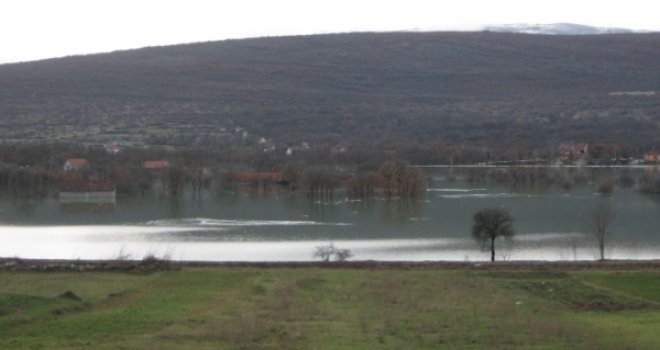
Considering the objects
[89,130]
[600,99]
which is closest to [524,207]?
[89,130]

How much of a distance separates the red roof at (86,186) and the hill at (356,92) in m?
24.3

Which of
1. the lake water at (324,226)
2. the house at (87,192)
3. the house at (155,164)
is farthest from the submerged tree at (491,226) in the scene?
the house at (155,164)

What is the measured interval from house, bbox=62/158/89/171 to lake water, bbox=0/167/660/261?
8.76m

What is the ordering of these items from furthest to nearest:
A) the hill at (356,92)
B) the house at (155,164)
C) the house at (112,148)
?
the hill at (356,92) → the house at (112,148) → the house at (155,164)

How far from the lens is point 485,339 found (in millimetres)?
11172

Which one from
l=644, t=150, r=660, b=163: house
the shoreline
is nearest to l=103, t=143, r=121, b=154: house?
l=644, t=150, r=660, b=163: house

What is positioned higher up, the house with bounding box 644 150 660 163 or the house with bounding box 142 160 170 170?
the house with bounding box 142 160 170 170

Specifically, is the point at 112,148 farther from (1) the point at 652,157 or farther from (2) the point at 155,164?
(1) the point at 652,157

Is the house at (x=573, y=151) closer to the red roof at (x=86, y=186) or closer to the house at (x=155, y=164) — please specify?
the house at (x=155, y=164)

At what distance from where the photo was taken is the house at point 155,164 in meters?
58.4

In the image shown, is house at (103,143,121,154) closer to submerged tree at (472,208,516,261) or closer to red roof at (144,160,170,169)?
red roof at (144,160,170,169)

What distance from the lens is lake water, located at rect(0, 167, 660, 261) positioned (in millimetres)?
27188

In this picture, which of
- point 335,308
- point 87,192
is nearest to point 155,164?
point 87,192

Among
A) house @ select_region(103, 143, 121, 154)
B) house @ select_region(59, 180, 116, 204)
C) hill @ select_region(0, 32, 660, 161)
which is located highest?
hill @ select_region(0, 32, 660, 161)
